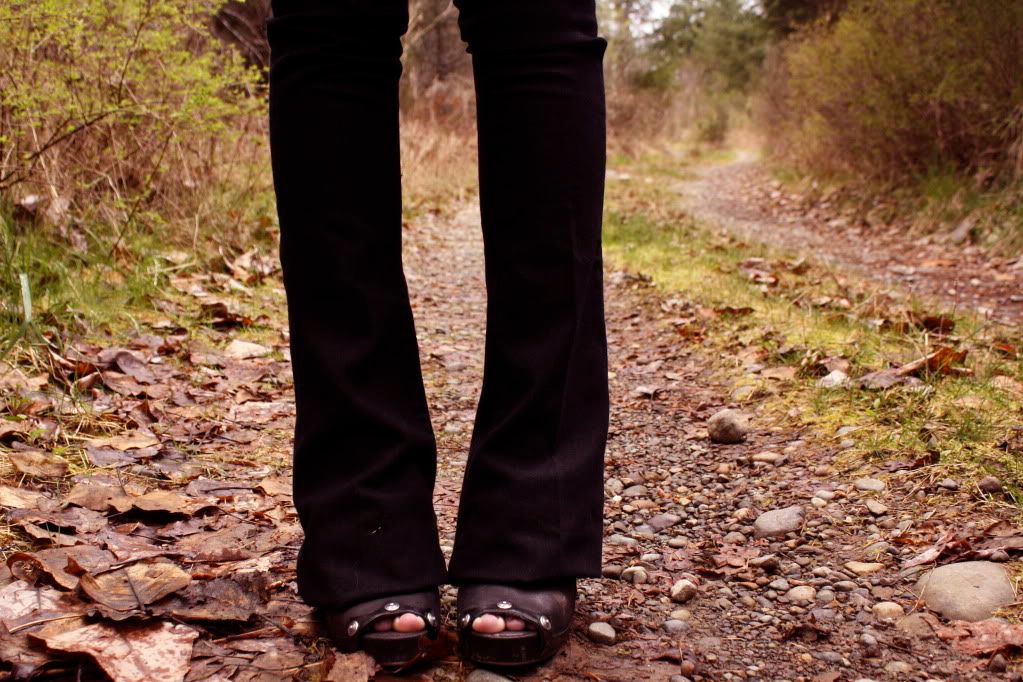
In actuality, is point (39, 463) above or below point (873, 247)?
above

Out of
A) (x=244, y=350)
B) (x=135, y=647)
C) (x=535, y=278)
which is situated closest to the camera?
(x=135, y=647)

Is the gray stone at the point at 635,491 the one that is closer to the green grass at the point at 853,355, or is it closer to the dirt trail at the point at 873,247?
the green grass at the point at 853,355

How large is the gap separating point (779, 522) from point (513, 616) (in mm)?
688

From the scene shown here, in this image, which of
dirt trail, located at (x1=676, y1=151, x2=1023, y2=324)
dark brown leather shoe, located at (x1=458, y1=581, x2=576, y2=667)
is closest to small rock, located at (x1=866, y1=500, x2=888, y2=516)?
dark brown leather shoe, located at (x1=458, y1=581, x2=576, y2=667)

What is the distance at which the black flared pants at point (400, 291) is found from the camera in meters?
1.14

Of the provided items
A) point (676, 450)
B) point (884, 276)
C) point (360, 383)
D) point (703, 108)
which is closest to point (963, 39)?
point (884, 276)

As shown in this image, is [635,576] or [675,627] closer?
[675,627]

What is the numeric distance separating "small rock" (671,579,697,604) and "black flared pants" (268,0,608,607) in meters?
0.23

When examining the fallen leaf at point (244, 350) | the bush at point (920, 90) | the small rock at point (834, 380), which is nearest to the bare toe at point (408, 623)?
the small rock at point (834, 380)

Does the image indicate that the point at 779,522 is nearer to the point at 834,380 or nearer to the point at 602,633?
the point at 602,633

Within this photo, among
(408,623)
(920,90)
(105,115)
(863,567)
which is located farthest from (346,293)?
(920,90)

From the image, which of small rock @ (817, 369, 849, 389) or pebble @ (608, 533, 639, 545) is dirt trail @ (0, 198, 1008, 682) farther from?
small rock @ (817, 369, 849, 389)

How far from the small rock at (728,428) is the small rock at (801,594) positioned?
0.68 metres

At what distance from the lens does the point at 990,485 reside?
1550mm
